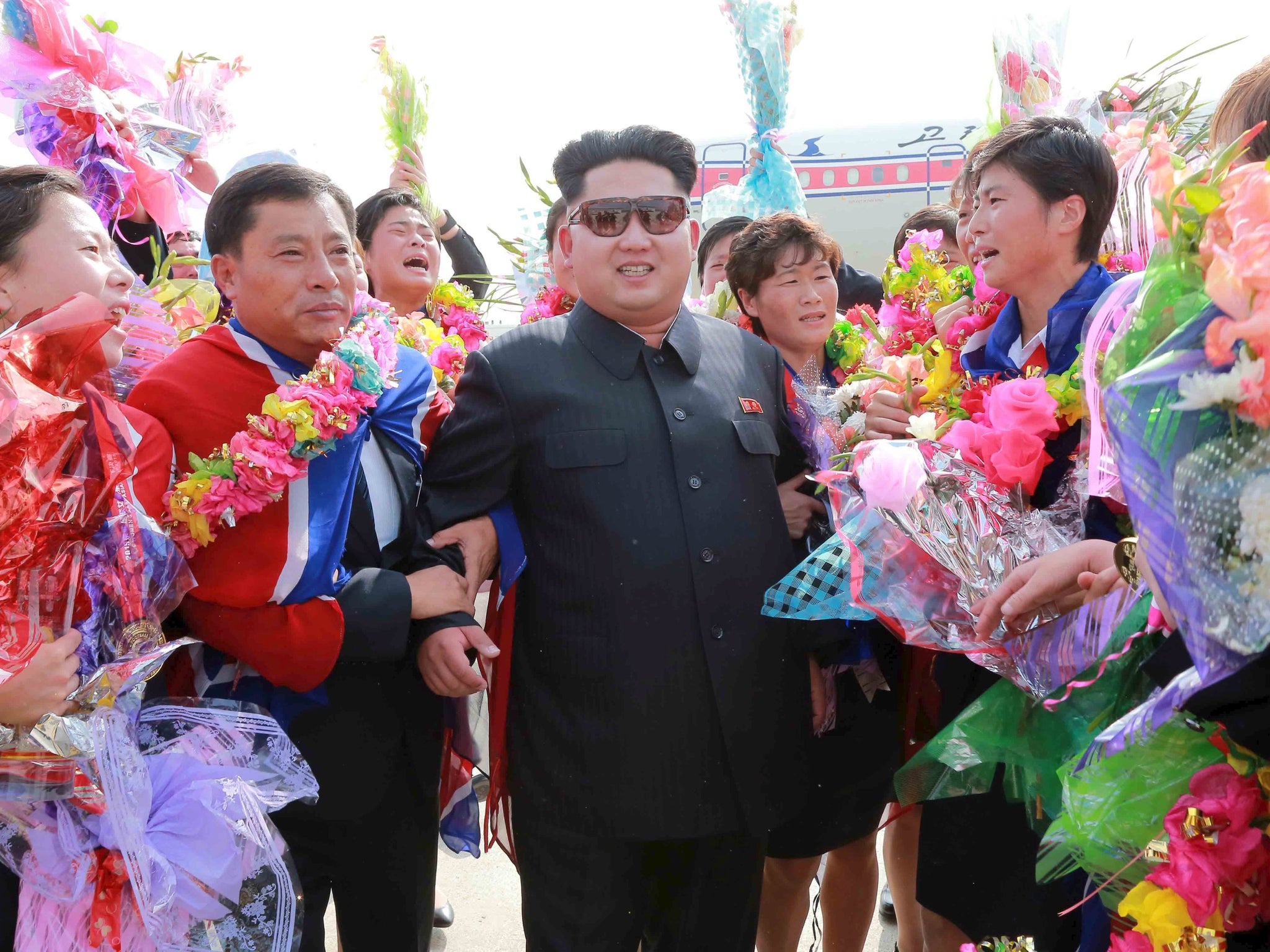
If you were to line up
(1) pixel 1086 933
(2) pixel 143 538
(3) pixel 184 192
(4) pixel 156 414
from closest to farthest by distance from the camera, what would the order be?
(1) pixel 1086 933 < (2) pixel 143 538 < (4) pixel 156 414 < (3) pixel 184 192

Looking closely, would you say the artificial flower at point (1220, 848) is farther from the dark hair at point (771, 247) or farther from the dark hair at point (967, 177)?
the dark hair at point (771, 247)

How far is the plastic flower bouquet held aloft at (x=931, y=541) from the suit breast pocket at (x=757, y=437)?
344 millimetres

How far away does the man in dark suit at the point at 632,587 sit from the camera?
227 centimetres

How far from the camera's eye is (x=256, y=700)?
2248 millimetres

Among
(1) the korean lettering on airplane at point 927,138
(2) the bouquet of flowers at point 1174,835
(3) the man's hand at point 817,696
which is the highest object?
(1) the korean lettering on airplane at point 927,138

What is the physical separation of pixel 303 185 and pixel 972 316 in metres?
1.68

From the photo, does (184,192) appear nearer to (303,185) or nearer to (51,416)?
(303,185)

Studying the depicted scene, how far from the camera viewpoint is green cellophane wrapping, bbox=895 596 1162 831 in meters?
1.84

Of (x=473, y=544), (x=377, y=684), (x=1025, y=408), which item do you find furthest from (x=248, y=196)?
(x=1025, y=408)

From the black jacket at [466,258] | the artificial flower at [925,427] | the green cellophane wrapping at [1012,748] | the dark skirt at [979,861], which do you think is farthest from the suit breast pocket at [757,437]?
the black jacket at [466,258]

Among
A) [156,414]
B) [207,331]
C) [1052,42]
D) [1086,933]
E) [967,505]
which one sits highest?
[1052,42]

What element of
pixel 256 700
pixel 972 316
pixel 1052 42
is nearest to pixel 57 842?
pixel 256 700

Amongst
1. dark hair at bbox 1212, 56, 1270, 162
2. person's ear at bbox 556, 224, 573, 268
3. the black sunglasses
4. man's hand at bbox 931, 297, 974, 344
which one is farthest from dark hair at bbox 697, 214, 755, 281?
dark hair at bbox 1212, 56, 1270, 162

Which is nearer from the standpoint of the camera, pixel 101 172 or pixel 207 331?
pixel 207 331
